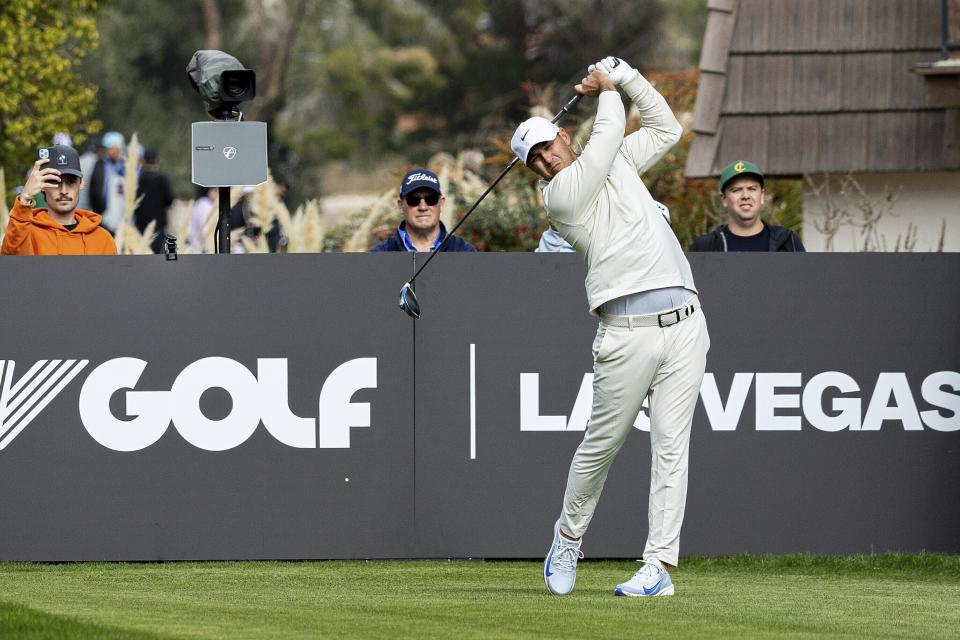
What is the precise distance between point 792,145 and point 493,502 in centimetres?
830

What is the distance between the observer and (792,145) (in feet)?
53.0

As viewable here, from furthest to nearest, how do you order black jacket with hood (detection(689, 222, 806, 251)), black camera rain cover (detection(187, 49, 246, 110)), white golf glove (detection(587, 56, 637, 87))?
black jacket with hood (detection(689, 222, 806, 251))
black camera rain cover (detection(187, 49, 246, 110))
white golf glove (detection(587, 56, 637, 87))

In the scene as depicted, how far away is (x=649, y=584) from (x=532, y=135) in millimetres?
1833

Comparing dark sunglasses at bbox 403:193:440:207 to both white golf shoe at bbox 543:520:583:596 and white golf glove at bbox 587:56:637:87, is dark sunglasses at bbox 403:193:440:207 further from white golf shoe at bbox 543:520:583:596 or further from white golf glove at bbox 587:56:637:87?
white golf shoe at bbox 543:520:583:596

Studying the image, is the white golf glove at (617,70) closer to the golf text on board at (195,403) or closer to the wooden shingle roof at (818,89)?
the golf text on board at (195,403)

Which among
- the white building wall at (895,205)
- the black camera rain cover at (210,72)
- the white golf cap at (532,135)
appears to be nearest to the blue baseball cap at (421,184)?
the black camera rain cover at (210,72)

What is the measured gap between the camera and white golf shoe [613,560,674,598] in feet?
22.7

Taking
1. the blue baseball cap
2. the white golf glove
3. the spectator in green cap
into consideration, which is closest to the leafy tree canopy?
the blue baseball cap

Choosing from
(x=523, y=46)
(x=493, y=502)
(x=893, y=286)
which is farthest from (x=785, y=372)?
(x=523, y=46)

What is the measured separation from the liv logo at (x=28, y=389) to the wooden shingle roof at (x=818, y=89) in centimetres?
835

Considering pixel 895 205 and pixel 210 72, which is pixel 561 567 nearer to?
pixel 210 72

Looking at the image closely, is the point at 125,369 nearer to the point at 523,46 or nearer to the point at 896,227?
the point at 896,227

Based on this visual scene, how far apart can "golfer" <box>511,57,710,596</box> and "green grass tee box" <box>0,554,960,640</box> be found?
0.33 metres

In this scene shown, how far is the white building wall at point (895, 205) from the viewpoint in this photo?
15.8 metres
